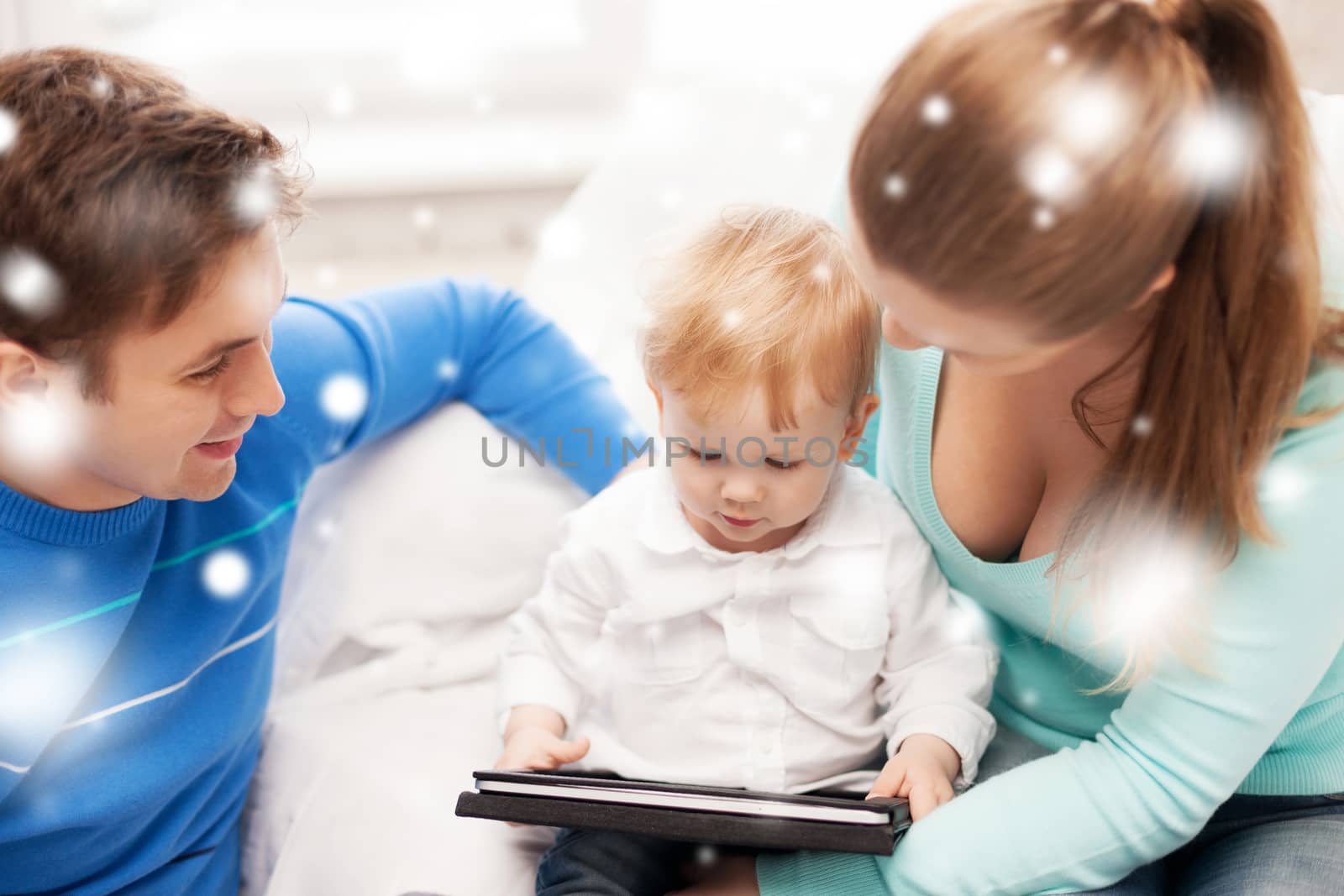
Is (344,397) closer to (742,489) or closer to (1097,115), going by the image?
(742,489)

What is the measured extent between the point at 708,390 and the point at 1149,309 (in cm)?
32

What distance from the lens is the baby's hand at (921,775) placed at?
35.7 inches

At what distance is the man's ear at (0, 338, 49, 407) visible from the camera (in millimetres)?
772

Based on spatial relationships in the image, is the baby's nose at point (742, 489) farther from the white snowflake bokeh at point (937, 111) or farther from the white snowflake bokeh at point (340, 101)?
the white snowflake bokeh at point (340, 101)

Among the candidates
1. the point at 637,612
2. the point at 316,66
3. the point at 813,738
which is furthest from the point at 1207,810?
the point at 316,66

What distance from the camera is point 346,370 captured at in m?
1.11

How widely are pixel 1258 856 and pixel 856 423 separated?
0.47 m

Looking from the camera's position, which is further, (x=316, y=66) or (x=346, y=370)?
(x=316, y=66)

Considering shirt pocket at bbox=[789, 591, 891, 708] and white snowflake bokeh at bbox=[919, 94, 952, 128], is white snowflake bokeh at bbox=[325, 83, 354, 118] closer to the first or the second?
shirt pocket at bbox=[789, 591, 891, 708]

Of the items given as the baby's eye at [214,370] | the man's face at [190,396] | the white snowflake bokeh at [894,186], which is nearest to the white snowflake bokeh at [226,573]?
the man's face at [190,396]

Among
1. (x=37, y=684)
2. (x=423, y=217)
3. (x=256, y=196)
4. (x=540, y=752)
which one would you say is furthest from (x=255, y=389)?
(x=423, y=217)

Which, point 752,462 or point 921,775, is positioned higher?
point 752,462

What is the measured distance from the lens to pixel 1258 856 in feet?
2.98

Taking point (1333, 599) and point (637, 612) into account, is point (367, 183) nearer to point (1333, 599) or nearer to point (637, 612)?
point (637, 612)
